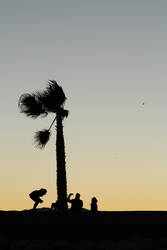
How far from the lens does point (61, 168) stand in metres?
35.3

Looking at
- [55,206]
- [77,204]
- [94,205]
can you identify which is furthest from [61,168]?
[94,205]

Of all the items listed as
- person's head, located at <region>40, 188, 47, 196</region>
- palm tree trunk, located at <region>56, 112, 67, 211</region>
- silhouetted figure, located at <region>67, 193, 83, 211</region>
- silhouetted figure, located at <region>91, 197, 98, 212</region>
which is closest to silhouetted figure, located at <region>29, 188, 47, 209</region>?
person's head, located at <region>40, 188, 47, 196</region>

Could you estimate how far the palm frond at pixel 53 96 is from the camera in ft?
119

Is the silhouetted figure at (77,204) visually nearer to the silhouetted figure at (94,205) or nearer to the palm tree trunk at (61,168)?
the silhouetted figure at (94,205)

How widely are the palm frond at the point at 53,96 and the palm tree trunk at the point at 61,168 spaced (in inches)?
31.9

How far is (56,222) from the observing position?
28844 mm

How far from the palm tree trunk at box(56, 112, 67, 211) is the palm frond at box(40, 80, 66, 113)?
2.66 ft

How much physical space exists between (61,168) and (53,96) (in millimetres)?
4281

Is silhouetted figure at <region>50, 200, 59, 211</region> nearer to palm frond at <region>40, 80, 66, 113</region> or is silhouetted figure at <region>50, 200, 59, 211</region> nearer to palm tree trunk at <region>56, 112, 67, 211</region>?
palm tree trunk at <region>56, 112, 67, 211</region>

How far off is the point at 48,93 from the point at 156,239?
12359mm

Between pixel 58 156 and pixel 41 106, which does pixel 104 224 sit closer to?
pixel 58 156

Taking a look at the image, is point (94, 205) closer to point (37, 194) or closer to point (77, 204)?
point (77, 204)

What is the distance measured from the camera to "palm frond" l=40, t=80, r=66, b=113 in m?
36.2

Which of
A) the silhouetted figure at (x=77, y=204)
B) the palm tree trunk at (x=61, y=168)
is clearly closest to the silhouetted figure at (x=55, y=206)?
the palm tree trunk at (x=61, y=168)
